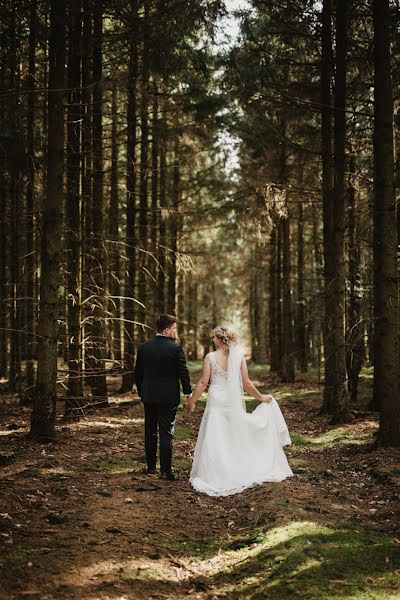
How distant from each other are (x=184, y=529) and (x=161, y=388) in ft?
8.13

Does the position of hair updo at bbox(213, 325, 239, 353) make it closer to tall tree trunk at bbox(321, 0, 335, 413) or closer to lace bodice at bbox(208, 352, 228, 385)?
lace bodice at bbox(208, 352, 228, 385)

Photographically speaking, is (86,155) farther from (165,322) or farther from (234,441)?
(234,441)

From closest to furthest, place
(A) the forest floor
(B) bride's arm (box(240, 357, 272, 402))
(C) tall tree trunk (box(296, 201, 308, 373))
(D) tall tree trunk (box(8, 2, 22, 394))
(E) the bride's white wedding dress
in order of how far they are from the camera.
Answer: (A) the forest floor, (E) the bride's white wedding dress, (B) bride's arm (box(240, 357, 272, 402)), (D) tall tree trunk (box(8, 2, 22, 394)), (C) tall tree trunk (box(296, 201, 308, 373))

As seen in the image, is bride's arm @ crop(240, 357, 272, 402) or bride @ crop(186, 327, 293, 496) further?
bride's arm @ crop(240, 357, 272, 402)

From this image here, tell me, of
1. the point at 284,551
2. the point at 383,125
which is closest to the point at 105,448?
the point at 284,551

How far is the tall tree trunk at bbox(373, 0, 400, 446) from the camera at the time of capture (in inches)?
384

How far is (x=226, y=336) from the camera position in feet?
28.7

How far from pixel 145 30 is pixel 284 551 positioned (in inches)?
380

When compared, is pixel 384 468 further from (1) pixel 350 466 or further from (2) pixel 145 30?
(2) pixel 145 30

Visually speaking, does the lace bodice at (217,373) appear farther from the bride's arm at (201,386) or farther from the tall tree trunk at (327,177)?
the tall tree trunk at (327,177)

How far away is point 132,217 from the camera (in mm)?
16766

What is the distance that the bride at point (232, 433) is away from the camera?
8.23 m

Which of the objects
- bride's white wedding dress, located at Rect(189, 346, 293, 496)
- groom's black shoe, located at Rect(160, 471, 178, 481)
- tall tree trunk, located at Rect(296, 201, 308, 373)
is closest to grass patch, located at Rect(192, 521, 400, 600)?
bride's white wedding dress, located at Rect(189, 346, 293, 496)

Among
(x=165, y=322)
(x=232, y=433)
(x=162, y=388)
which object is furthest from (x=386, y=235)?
(x=162, y=388)
